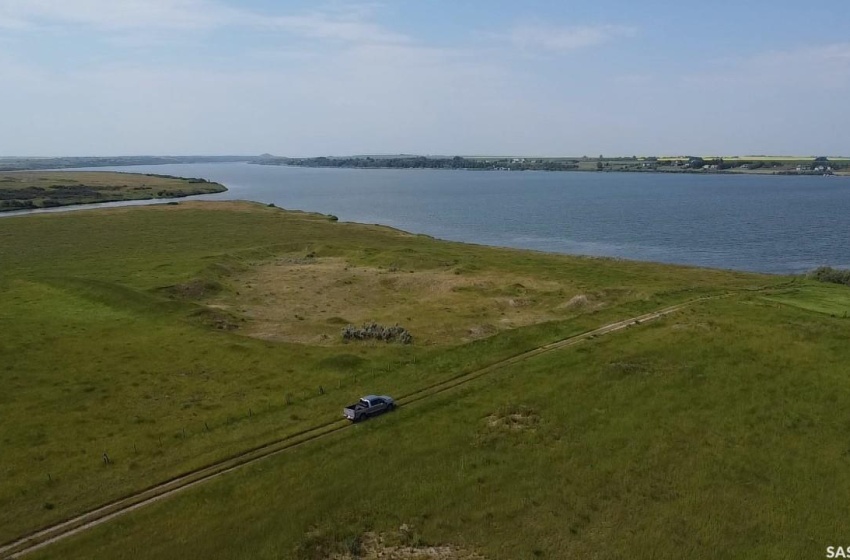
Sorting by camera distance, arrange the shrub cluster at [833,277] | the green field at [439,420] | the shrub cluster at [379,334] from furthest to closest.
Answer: the shrub cluster at [833,277] → the shrub cluster at [379,334] → the green field at [439,420]

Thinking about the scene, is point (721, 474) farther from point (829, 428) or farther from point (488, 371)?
point (488, 371)

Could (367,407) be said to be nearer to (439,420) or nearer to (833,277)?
(439,420)

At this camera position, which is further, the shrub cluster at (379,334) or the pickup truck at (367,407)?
the shrub cluster at (379,334)

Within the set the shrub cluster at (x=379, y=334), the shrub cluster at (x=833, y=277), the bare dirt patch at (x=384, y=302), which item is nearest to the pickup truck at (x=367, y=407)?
the shrub cluster at (x=379, y=334)

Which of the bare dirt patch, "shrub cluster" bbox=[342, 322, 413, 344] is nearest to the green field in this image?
the bare dirt patch

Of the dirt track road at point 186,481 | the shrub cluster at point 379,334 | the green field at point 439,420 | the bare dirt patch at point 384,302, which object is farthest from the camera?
the bare dirt patch at point 384,302

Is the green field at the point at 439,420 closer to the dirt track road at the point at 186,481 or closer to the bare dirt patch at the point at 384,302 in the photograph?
the bare dirt patch at the point at 384,302
